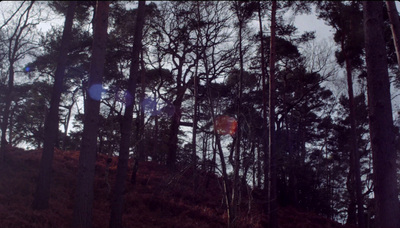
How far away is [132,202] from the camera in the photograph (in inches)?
560

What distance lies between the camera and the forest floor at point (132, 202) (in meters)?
10.2

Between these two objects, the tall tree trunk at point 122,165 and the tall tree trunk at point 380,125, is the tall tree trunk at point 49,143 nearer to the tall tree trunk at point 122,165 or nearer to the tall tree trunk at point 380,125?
the tall tree trunk at point 122,165

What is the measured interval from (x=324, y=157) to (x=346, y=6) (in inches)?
836

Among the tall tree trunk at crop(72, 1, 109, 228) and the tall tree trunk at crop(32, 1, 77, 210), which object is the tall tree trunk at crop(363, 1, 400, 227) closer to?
the tall tree trunk at crop(72, 1, 109, 228)

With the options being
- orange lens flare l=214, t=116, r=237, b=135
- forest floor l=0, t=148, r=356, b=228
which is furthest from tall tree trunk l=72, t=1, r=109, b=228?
orange lens flare l=214, t=116, r=237, b=135

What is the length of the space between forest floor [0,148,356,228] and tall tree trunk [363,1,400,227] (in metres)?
5.25

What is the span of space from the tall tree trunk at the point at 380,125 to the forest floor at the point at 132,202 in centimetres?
525

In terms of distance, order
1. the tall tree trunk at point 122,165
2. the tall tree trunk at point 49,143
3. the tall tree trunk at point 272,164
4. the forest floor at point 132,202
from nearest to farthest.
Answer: the tall tree trunk at point 122,165, the forest floor at point 132,202, the tall tree trunk at point 49,143, the tall tree trunk at point 272,164

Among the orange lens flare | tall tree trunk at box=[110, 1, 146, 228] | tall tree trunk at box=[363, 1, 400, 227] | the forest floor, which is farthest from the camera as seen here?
the orange lens flare

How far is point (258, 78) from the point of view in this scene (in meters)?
18.0

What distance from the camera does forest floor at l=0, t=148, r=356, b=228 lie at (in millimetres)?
10219

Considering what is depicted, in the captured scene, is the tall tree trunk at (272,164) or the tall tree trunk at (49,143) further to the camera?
the tall tree trunk at (272,164)

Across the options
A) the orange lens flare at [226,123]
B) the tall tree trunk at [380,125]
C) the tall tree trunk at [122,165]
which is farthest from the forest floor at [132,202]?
the tall tree trunk at [380,125]

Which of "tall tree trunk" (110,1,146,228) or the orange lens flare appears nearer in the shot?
"tall tree trunk" (110,1,146,228)
